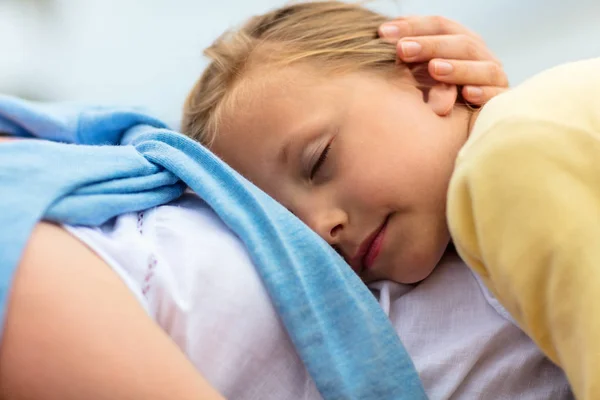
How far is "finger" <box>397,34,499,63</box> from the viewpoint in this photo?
0.81 metres

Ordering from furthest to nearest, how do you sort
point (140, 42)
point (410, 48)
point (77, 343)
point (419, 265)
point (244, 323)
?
point (140, 42), point (410, 48), point (419, 265), point (244, 323), point (77, 343)

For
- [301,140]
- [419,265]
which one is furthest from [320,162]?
[419,265]

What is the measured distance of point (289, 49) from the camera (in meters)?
0.83

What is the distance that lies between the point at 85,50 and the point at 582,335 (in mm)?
1203

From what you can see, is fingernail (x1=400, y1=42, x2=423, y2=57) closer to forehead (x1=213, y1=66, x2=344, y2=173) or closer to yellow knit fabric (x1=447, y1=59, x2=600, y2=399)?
forehead (x1=213, y1=66, x2=344, y2=173)

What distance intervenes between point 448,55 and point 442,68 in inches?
2.0

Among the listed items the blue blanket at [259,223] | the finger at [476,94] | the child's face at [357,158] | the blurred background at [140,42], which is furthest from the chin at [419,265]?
the blurred background at [140,42]

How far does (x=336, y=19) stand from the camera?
2.94 feet

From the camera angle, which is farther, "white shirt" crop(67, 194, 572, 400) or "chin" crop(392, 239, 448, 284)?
"chin" crop(392, 239, 448, 284)

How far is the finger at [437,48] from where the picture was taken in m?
0.81

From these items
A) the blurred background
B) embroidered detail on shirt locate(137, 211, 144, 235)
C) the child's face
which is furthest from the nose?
the blurred background

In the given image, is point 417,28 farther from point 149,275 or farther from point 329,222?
point 149,275

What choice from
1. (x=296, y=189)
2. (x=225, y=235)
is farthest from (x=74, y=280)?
(x=296, y=189)

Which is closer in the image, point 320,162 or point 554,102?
point 554,102
